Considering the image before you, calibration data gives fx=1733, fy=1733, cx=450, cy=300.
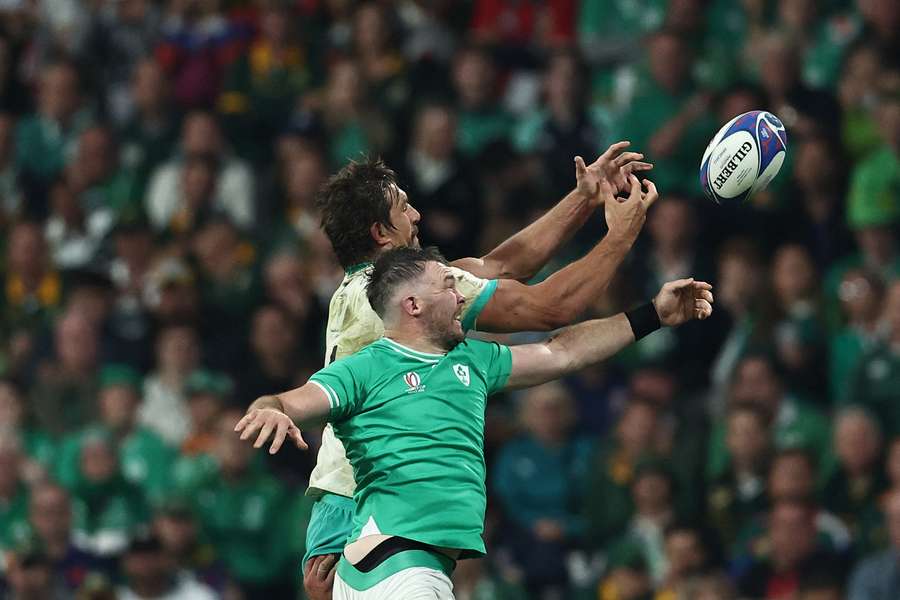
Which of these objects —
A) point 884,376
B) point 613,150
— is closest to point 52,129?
point 884,376

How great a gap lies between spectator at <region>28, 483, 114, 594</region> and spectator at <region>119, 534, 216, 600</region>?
1.17 ft

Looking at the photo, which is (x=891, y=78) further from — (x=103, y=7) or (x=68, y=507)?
(x=103, y=7)

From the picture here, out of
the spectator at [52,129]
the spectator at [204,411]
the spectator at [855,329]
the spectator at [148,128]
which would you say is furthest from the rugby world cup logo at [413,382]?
the spectator at [52,129]

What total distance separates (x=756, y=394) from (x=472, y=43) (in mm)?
3760

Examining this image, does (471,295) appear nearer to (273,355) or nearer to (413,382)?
(413,382)

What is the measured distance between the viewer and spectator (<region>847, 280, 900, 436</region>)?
9.19 m

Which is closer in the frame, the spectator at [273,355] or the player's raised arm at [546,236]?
the player's raised arm at [546,236]

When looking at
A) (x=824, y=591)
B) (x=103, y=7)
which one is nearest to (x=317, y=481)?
(x=824, y=591)

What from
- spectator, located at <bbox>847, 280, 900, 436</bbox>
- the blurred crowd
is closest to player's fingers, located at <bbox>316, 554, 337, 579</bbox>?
the blurred crowd

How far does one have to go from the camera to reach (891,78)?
10.2 metres

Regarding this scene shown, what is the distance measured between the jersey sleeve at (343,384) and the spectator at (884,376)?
179 inches

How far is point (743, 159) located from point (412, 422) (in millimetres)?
1717

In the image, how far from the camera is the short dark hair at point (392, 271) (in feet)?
18.3

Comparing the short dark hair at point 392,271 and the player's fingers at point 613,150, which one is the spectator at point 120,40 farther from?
the short dark hair at point 392,271
